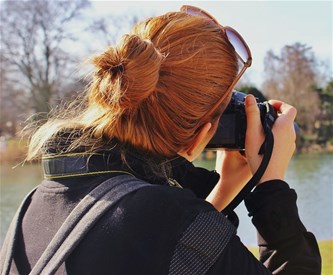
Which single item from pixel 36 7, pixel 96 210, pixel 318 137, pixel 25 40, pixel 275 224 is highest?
pixel 96 210

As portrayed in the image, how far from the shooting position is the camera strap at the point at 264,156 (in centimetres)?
116

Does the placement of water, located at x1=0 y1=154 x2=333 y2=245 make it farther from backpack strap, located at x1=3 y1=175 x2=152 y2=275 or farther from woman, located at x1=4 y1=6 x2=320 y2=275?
backpack strap, located at x1=3 y1=175 x2=152 y2=275

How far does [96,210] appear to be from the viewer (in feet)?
3.00

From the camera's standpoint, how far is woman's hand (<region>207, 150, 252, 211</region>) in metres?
1.41

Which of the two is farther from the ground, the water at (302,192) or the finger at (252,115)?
the finger at (252,115)

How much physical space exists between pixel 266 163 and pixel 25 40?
1560cm

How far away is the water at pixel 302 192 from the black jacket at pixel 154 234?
2846mm

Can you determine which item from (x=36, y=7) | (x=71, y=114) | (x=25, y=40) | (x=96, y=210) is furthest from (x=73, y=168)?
(x=25, y=40)

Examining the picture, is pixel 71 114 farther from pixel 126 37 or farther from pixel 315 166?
pixel 315 166

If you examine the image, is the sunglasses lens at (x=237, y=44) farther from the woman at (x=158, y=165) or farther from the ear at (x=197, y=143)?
the ear at (x=197, y=143)

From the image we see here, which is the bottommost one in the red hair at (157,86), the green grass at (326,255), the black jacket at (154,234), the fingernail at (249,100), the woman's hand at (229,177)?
the green grass at (326,255)

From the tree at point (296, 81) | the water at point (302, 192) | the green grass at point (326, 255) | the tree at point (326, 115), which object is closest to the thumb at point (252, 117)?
the water at point (302, 192)

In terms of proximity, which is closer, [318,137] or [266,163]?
[266,163]

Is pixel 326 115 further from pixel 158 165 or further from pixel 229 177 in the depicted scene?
pixel 158 165
